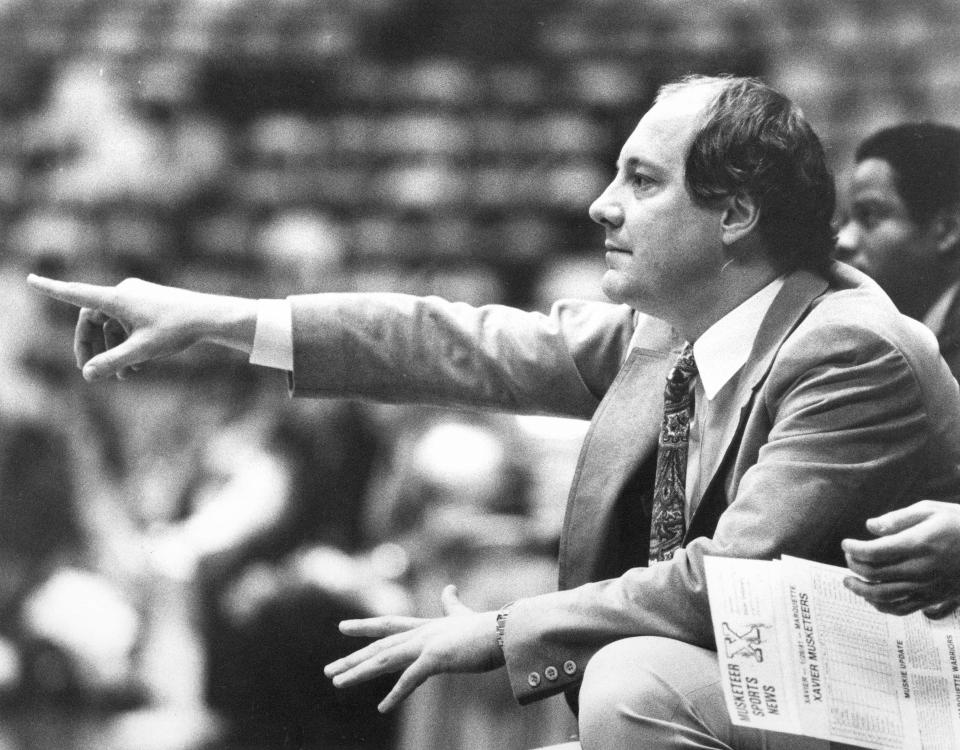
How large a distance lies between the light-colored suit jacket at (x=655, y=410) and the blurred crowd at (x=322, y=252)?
2.06 feet

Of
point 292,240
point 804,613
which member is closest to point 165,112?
point 292,240

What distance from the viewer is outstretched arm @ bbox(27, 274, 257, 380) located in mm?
1415

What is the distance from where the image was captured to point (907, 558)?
1.12 metres

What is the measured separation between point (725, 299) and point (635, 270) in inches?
4.4

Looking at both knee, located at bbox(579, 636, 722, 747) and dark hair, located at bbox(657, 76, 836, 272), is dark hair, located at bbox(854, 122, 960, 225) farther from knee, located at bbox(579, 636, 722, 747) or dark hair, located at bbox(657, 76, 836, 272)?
knee, located at bbox(579, 636, 722, 747)

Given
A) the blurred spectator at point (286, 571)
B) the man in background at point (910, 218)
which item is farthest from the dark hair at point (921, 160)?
the blurred spectator at point (286, 571)

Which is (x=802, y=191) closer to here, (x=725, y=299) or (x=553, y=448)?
(x=725, y=299)

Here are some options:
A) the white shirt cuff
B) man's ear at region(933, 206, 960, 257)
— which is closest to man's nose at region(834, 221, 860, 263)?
man's ear at region(933, 206, 960, 257)

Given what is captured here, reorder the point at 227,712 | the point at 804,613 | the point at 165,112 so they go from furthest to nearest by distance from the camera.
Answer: the point at 165,112
the point at 227,712
the point at 804,613

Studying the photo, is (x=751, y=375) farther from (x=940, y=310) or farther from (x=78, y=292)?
(x=940, y=310)

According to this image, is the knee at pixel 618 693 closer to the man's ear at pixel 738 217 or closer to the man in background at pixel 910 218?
the man's ear at pixel 738 217

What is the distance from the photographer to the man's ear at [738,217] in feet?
4.75

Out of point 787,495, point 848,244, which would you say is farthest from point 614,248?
point 848,244

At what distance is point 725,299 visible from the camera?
145cm
